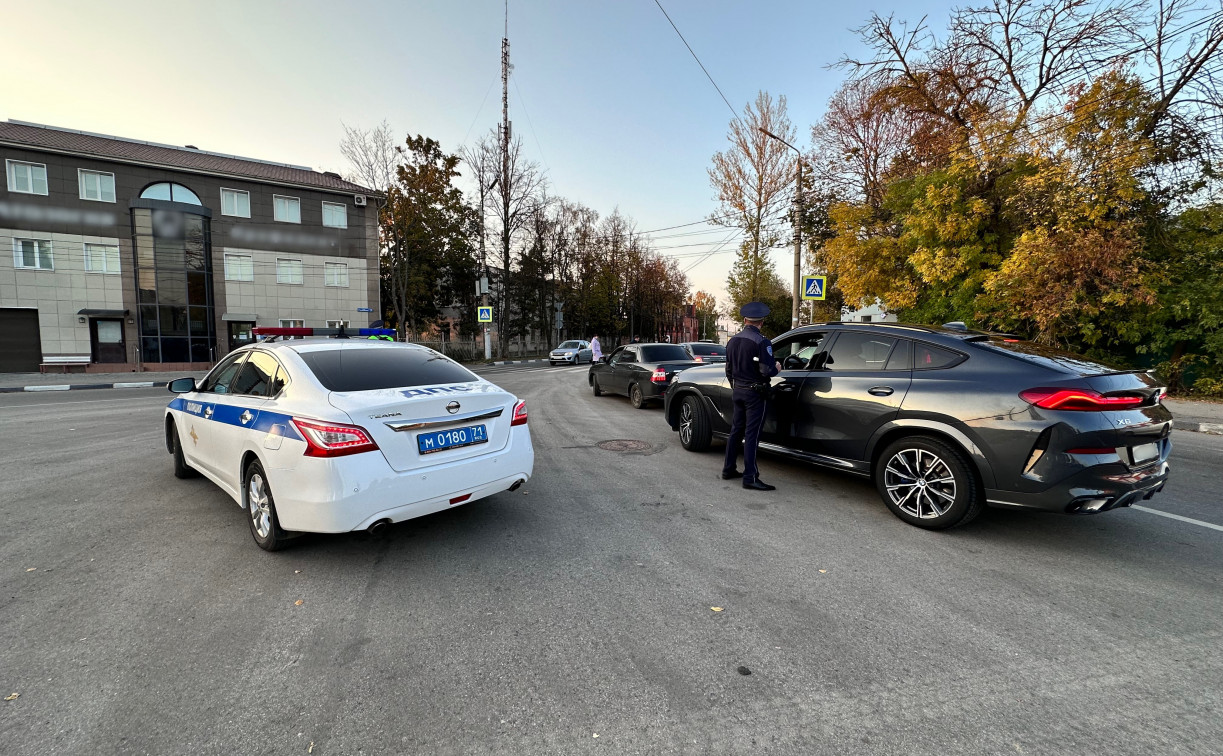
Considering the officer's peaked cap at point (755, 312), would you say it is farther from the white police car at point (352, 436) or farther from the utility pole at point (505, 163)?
the utility pole at point (505, 163)

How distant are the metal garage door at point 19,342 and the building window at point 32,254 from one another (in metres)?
1.97

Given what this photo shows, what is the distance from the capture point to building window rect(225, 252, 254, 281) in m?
26.0

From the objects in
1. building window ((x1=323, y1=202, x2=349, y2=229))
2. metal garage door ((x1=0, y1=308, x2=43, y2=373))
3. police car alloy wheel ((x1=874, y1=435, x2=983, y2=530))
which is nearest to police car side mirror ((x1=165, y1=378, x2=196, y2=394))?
police car alloy wheel ((x1=874, y1=435, x2=983, y2=530))

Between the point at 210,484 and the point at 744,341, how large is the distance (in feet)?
18.4

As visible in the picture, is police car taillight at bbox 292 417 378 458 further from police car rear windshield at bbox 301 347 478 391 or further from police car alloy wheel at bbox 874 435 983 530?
police car alloy wheel at bbox 874 435 983 530

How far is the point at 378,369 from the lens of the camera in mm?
4047

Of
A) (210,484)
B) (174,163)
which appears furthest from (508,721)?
(174,163)

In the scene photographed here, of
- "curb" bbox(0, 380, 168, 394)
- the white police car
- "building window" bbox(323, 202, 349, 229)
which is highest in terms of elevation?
"building window" bbox(323, 202, 349, 229)

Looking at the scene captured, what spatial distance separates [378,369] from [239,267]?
93.2 feet

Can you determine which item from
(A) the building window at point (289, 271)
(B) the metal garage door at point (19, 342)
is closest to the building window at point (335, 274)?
(A) the building window at point (289, 271)

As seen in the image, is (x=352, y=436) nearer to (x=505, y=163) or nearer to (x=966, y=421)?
(x=966, y=421)

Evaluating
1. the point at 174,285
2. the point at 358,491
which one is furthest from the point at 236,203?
the point at 358,491

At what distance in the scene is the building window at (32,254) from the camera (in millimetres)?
22438

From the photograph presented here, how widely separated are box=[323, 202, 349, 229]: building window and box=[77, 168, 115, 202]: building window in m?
8.49
